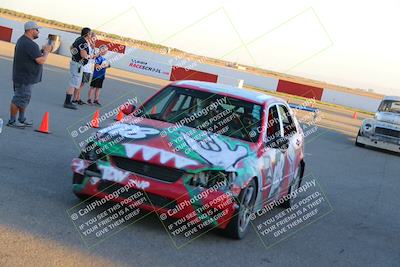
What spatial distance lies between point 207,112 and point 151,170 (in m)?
1.48

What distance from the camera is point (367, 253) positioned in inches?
253

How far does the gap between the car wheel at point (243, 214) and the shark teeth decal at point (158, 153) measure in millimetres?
618

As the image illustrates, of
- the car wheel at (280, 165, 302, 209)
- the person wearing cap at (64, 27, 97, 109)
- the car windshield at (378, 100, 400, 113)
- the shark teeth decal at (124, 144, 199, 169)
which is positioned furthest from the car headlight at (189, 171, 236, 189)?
the car windshield at (378, 100, 400, 113)

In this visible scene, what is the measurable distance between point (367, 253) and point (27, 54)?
18.9 ft

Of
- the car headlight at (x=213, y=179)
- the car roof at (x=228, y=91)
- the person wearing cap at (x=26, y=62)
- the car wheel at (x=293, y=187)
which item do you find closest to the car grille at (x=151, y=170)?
the car headlight at (x=213, y=179)

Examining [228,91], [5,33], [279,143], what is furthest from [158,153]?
[5,33]

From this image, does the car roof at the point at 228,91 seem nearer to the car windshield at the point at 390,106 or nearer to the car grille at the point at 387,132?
the car grille at the point at 387,132

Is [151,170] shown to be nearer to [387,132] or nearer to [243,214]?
[243,214]

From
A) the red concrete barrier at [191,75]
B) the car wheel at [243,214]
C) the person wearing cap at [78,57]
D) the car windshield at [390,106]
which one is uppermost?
the car wheel at [243,214]

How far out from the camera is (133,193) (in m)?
5.71

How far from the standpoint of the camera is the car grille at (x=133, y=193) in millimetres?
5645

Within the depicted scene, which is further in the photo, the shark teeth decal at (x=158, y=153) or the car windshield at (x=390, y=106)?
the car windshield at (x=390, y=106)

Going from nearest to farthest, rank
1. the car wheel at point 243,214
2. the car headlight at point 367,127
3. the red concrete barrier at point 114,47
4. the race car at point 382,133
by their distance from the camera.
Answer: the car wheel at point 243,214 < the race car at point 382,133 < the car headlight at point 367,127 < the red concrete barrier at point 114,47

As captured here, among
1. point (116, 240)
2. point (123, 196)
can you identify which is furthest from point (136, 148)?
point (116, 240)
